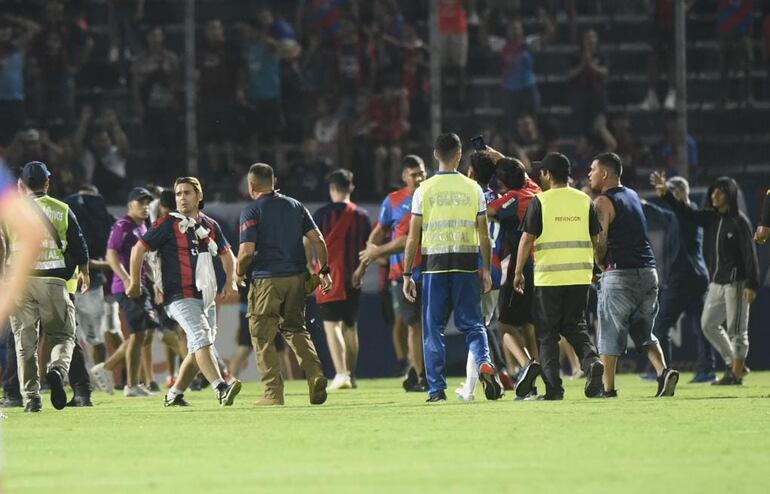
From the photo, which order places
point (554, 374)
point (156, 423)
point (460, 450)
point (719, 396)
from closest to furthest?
point (460, 450) → point (156, 423) → point (554, 374) → point (719, 396)

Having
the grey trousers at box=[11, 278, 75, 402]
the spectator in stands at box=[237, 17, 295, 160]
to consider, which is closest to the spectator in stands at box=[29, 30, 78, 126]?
the spectator in stands at box=[237, 17, 295, 160]

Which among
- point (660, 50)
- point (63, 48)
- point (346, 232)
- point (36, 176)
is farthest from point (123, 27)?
point (36, 176)

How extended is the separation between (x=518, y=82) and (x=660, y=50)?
2.00 m

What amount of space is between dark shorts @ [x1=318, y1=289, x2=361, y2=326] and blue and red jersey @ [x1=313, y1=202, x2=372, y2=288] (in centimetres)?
17

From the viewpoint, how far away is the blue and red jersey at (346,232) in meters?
18.3

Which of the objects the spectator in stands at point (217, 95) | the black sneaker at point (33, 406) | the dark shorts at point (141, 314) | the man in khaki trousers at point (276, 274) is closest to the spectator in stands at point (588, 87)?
the spectator in stands at point (217, 95)

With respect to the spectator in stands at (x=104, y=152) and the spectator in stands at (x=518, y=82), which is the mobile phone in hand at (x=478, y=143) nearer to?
the spectator in stands at (x=104, y=152)

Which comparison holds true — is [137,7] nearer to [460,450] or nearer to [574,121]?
[574,121]

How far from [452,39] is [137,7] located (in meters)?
4.85

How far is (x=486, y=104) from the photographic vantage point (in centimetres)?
2412

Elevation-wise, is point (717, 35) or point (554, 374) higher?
point (717, 35)

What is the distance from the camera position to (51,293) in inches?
569

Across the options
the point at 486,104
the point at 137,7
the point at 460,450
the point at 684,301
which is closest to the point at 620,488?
the point at 460,450

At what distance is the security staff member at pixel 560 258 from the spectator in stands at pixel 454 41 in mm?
Answer: 9664
